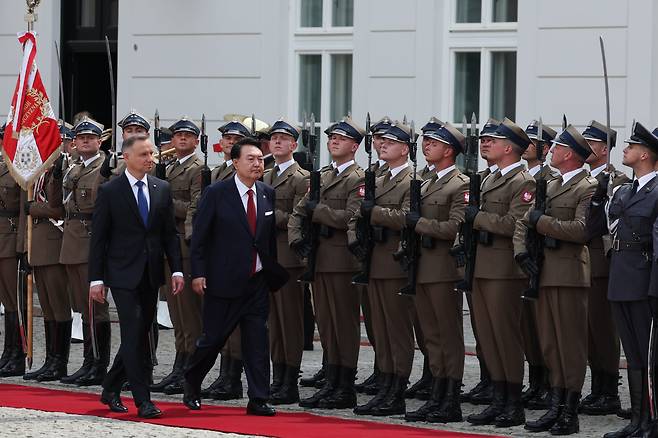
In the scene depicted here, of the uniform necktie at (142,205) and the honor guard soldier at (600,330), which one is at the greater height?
the uniform necktie at (142,205)

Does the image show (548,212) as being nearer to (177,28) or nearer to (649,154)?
(649,154)

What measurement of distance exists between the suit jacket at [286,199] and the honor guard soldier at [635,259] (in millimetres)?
2474

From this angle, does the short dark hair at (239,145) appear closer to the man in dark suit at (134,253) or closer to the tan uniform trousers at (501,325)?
the man in dark suit at (134,253)

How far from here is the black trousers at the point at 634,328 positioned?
444 inches

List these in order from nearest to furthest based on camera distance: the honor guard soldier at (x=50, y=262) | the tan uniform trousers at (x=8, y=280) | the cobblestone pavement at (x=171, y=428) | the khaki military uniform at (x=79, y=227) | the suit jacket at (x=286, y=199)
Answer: the cobblestone pavement at (x=171, y=428) → the suit jacket at (x=286, y=199) → the khaki military uniform at (x=79, y=227) → the honor guard soldier at (x=50, y=262) → the tan uniform trousers at (x=8, y=280)

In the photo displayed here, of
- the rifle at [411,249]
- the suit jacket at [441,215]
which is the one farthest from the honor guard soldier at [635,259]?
the rifle at [411,249]

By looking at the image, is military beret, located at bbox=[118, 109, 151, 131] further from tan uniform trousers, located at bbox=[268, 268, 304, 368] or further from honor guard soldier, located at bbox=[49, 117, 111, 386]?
tan uniform trousers, located at bbox=[268, 268, 304, 368]

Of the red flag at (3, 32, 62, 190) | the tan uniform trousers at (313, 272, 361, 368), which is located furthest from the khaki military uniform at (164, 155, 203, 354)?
the tan uniform trousers at (313, 272, 361, 368)

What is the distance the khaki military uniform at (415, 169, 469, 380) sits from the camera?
1220 cm

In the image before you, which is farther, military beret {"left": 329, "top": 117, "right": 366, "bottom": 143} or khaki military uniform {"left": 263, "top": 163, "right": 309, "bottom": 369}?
khaki military uniform {"left": 263, "top": 163, "right": 309, "bottom": 369}

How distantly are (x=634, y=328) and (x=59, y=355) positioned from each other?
15.5 ft

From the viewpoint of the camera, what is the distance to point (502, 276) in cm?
1195

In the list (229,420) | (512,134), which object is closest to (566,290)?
(512,134)

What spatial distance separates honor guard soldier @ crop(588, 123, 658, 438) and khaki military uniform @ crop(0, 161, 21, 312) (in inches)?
201
